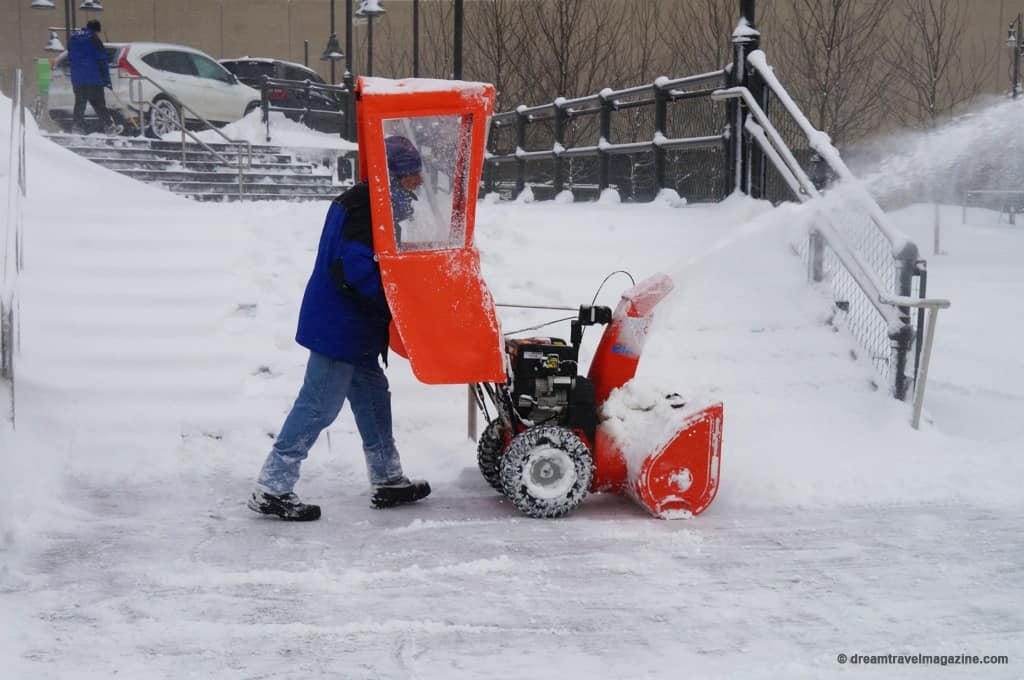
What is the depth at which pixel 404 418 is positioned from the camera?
6895 mm

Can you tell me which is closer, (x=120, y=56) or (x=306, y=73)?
(x=120, y=56)

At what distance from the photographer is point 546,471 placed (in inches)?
205

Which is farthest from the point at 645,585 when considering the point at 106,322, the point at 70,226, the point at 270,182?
the point at 270,182

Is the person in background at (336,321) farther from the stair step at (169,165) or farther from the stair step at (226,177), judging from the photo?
the stair step at (169,165)

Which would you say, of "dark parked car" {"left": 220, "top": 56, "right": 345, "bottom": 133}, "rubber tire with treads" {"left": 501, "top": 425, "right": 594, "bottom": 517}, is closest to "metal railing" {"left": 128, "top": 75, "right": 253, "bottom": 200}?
"dark parked car" {"left": 220, "top": 56, "right": 345, "bottom": 133}

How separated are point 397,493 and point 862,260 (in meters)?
3.78

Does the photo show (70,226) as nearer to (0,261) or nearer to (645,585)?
(0,261)

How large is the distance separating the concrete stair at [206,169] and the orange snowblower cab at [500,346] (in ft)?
35.0

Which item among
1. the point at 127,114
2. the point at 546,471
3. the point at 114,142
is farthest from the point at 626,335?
the point at 127,114

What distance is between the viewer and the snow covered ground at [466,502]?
12.3 feet

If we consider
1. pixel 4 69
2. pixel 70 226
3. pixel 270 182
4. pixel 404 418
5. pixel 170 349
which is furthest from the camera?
pixel 4 69

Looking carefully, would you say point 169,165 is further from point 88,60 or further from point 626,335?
point 626,335

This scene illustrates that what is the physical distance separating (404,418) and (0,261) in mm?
2673

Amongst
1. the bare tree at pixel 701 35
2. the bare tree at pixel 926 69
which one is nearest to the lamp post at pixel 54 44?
the bare tree at pixel 701 35
